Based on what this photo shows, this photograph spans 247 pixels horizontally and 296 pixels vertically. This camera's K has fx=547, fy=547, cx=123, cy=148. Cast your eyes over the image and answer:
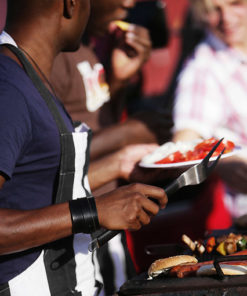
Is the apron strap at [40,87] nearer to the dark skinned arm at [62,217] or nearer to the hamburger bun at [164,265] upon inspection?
the dark skinned arm at [62,217]

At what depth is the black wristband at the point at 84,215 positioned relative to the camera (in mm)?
1620

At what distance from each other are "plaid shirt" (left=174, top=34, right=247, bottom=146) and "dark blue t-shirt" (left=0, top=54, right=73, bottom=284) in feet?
5.78

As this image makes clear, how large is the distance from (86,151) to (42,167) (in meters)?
0.24

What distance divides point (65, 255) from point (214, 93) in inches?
78.1

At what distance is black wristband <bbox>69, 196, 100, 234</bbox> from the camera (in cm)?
162

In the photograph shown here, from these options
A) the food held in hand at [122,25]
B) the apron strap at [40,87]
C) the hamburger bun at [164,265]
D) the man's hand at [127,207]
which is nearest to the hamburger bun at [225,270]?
the hamburger bun at [164,265]

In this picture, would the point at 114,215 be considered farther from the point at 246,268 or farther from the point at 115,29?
the point at 115,29

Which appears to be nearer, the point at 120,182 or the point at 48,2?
the point at 48,2

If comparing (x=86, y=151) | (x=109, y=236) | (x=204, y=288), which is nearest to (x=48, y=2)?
(x=86, y=151)

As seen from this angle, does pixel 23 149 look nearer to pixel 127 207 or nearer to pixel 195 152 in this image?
pixel 127 207

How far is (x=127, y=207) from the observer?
1.67 m

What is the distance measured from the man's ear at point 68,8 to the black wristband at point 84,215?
0.64 m

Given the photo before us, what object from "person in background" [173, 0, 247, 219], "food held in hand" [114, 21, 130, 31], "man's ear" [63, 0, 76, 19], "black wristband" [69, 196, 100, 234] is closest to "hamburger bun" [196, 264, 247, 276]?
"black wristband" [69, 196, 100, 234]

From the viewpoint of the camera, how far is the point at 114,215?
166 centimetres
